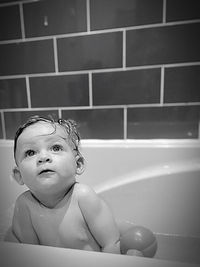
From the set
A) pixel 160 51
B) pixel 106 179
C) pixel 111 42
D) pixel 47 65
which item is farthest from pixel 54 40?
pixel 106 179

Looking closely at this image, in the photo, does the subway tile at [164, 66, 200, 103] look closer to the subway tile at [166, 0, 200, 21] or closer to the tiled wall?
the tiled wall

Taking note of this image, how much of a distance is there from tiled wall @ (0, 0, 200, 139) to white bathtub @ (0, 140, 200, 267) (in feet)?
0.28

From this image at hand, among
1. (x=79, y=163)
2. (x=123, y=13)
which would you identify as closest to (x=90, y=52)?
(x=123, y=13)

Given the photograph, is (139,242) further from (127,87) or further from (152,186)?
(127,87)

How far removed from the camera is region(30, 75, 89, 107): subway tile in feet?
3.23

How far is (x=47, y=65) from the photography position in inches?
39.1

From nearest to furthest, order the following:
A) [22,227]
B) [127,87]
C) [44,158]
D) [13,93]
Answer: [44,158] < [22,227] < [127,87] < [13,93]

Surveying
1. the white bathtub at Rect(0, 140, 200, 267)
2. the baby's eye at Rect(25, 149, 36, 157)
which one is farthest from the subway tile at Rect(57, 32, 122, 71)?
the baby's eye at Rect(25, 149, 36, 157)

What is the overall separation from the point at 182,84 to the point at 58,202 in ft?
2.11

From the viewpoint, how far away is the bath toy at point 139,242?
542 millimetres

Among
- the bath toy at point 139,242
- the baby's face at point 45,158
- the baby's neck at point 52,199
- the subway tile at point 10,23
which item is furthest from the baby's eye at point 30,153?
the subway tile at point 10,23

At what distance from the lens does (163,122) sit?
3.16 ft

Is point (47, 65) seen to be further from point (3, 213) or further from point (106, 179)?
point (3, 213)

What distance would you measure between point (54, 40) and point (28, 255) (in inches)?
33.2
